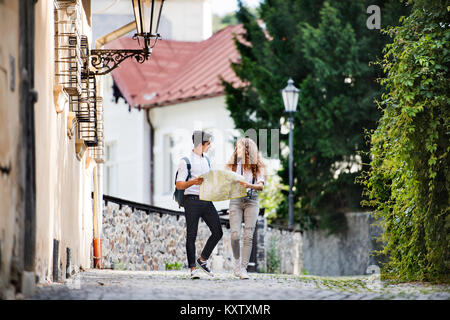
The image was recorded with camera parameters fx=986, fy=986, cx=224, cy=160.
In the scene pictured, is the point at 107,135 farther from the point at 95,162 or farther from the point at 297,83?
the point at 95,162

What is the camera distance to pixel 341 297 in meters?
7.91

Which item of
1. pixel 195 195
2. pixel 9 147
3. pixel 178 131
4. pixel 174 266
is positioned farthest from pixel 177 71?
pixel 9 147

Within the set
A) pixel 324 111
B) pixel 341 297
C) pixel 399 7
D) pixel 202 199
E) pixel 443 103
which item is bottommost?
pixel 341 297

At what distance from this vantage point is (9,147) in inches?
273

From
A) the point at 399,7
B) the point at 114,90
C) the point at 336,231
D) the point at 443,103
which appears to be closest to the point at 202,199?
the point at 443,103

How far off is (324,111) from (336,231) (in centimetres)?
311

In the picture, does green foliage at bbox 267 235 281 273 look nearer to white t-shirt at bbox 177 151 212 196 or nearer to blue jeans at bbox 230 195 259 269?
blue jeans at bbox 230 195 259 269

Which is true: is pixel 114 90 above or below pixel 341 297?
above

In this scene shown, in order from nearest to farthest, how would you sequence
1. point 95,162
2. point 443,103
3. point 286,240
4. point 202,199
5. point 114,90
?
point 443,103 < point 202,199 < point 95,162 < point 286,240 < point 114,90

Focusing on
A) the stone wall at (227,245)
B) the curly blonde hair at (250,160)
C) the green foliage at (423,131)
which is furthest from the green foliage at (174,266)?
the green foliage at (423,131)

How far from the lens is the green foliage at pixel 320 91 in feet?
70.5

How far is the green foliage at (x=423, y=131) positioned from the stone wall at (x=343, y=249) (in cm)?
1137

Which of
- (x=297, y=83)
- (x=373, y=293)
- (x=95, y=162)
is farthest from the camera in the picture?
(x=297, y=83)

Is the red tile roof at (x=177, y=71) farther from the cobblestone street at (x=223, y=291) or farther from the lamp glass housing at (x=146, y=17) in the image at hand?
the cobblestone street at (x=223, y=291)
